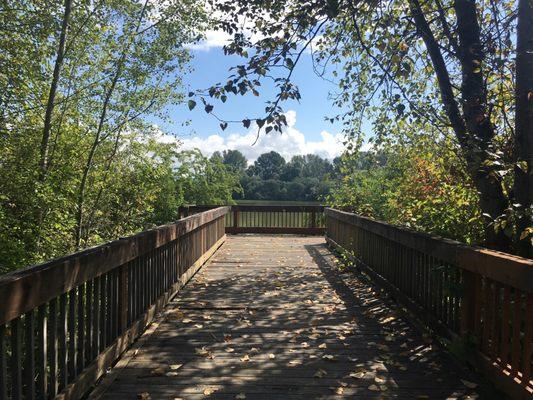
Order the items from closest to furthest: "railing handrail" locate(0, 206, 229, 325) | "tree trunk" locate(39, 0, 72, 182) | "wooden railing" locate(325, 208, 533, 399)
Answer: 1. "railing handrail" locate(0, 206, 229, 325)
2. "wooden railing" locate(325, 208, 533, 399)
3. "tree trunk" locate(39, 0, 72, 182)

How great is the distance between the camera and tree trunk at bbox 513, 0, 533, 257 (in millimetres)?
4125

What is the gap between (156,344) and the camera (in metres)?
4.38

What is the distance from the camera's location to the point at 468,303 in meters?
3.80

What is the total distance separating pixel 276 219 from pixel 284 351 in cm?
1256

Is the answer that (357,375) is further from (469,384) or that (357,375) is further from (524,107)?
(524,107)

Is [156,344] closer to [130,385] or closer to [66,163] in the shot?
[130,385]

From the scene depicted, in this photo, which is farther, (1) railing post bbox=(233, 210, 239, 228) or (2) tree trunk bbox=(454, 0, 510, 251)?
(1) railing post bbox=(233, 210, 239, 228)

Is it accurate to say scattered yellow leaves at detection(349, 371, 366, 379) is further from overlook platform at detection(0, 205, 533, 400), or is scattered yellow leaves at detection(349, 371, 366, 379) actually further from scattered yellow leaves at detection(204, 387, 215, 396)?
scattered yellow leaves at detection(204, 387, 215, 396)

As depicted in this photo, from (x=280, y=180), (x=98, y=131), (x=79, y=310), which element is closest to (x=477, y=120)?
(x=79, y=310)

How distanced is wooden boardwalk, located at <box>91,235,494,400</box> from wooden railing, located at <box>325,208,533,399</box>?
229 millimetres

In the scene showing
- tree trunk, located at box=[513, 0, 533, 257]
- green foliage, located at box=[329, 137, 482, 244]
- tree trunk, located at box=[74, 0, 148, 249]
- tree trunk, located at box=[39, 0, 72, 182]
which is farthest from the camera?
tree trunk, located at box=[74, 0, 148, 249]

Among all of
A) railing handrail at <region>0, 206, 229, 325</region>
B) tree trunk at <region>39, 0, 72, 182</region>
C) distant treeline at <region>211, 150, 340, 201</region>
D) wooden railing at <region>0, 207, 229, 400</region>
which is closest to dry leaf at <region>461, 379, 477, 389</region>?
wooden railing at <region>0, 207, 229, 400</region>

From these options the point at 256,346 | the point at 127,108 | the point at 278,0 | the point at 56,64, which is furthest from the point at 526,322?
the point at 127,108

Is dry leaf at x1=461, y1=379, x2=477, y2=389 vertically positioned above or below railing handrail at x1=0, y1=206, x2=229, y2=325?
below
